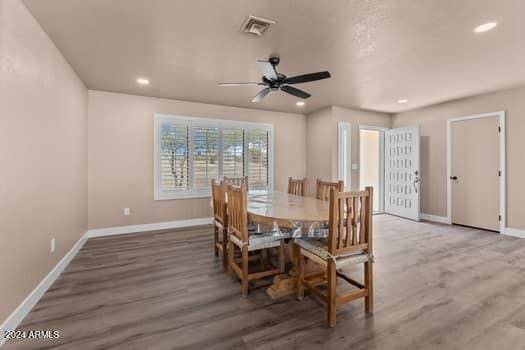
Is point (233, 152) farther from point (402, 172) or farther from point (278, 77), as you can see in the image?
point (402, 172)

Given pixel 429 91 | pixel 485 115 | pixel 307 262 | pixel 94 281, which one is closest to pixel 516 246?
pixel 485 115

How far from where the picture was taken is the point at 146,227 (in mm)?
4363

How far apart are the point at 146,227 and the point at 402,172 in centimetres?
547

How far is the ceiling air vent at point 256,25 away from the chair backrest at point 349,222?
1613 millimetres

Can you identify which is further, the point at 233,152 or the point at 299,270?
the point at 233,152

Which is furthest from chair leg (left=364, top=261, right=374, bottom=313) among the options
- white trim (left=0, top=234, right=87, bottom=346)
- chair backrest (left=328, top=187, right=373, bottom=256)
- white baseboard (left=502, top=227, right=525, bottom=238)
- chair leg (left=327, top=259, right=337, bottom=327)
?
white baseboard (left=502, top=227, right=525, bottom=238)

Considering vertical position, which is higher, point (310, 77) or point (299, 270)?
point (310, 77)

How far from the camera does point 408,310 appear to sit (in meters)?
1.95

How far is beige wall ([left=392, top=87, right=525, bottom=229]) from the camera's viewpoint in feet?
12.9

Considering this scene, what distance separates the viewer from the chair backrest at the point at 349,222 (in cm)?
174

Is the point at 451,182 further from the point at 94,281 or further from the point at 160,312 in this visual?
the point at 94,281

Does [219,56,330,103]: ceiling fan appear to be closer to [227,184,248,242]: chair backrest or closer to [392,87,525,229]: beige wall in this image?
[227,184,248,242]: chair backrest

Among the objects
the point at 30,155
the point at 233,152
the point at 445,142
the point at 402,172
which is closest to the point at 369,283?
the point at 30,155

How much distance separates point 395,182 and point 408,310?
4.23 metres
